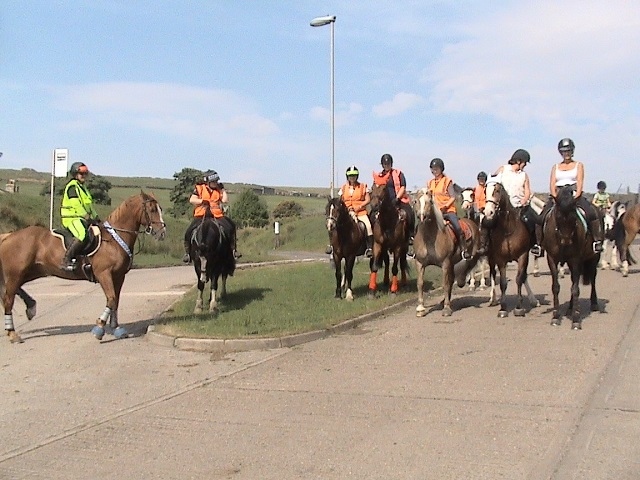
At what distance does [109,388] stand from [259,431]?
2801mm

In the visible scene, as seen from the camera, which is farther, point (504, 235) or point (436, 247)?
point (436, 247)

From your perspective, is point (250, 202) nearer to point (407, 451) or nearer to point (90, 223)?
point (90, 223)

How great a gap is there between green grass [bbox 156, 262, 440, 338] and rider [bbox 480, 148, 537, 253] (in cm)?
302

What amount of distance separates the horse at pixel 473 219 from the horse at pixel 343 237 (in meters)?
2.34

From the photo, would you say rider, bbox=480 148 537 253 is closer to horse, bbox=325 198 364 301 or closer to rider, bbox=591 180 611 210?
horse, bbox=325 198 364 301

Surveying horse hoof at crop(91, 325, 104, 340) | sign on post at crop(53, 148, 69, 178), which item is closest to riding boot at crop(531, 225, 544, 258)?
horse hoof at crop(91, 325, 104, 340)

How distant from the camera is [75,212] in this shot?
11.6 metres

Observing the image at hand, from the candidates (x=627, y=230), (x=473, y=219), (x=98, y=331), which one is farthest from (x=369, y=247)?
(x=627, y=230)

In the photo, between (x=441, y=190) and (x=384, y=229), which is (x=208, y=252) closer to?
(x=384, y=229)

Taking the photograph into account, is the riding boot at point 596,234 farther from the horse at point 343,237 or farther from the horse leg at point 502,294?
the horse at point 343,237

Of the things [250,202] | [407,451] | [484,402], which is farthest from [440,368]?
[250,202]

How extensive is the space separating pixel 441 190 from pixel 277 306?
382cm

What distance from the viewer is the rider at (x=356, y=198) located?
14.9 meters

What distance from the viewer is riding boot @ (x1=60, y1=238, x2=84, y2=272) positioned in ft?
37.8
